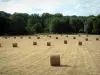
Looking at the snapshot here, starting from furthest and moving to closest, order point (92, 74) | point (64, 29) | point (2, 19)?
1. point (64, 29)
2. point (2, 19)
3. point (92, 74)

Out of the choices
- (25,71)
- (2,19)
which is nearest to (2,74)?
(25,71)

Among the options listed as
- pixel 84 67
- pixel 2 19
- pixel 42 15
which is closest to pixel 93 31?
pixel 2 19

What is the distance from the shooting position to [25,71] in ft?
42.2

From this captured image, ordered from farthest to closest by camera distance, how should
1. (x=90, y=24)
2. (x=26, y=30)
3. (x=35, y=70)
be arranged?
(x=90, y=24), (x=26, y=30), (x=35, y=70)

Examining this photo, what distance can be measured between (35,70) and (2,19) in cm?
7844

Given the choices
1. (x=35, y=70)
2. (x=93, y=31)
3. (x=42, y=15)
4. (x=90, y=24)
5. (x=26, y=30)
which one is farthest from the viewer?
(x=42, y=15)

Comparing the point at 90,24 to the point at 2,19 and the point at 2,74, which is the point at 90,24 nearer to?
the point at 2,19

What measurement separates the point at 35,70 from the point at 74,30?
121 meters

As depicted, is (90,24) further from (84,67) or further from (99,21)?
(84,67)

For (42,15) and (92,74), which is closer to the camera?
(92,74)

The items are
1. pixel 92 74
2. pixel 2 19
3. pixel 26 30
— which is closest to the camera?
pixel 92 74

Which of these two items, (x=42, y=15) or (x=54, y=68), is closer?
(x=54, y=68)

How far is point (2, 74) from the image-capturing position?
12.1 m

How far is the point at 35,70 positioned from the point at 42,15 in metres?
169
